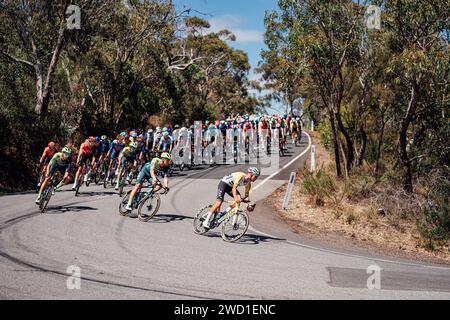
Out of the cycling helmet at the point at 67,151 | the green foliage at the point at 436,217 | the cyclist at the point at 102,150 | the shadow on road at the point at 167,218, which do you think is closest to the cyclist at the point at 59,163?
the cycling helmet at the point at 67,151

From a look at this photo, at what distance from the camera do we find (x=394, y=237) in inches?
554

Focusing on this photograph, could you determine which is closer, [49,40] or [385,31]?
[385,31]

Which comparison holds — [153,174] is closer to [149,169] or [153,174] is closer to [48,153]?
[149,169]

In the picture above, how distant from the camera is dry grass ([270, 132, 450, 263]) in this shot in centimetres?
1338

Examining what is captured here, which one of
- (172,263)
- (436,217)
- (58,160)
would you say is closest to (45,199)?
(58,160)

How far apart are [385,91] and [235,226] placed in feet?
36.9

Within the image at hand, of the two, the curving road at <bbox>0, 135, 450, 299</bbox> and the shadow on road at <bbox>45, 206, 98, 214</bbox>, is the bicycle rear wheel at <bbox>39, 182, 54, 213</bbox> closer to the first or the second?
the shadow on road at <bbox>45, 206, 98, 214</bbox>

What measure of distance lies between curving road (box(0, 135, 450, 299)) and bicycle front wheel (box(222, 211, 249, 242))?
221 millimetres

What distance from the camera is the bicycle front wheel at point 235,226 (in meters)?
11.0

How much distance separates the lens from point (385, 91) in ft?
62.5
